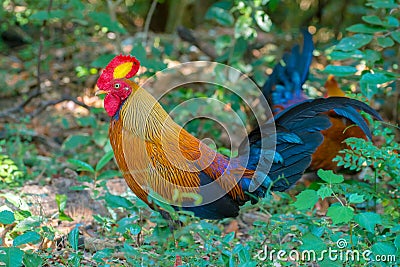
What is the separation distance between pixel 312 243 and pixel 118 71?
151cm

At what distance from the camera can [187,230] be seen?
283 centimetres

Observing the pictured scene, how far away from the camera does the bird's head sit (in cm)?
343

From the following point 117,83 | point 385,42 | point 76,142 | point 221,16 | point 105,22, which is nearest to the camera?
point 117,83

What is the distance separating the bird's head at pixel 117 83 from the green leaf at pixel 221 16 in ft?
7.20

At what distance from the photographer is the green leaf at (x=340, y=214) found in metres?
2.83

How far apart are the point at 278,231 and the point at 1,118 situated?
3.83 metres

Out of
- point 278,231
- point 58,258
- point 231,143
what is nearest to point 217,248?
point 278,231

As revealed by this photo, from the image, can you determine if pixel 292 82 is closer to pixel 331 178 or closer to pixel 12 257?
pixel 331 178

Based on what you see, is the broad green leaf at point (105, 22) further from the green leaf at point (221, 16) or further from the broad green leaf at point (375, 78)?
the broad green leaf at point (375, 78)

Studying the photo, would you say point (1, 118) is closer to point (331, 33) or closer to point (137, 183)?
point (137, 183)

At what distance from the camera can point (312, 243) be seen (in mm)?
2967

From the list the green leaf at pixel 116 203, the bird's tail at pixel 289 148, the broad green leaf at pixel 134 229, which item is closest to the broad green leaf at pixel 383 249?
the bird's tail at pixel 289 148

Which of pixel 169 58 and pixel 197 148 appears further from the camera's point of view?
pixel 169 58

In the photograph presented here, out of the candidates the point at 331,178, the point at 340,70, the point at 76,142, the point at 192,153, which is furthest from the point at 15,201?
the point at 340,70
